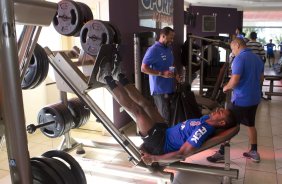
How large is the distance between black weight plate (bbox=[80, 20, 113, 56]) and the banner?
2487 millimetres

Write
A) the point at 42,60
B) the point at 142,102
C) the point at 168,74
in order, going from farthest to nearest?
1. the point at 168,74
2. the point at 142,102
3. the point at 42,60

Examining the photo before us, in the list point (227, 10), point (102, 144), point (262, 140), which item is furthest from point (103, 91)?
point (227, 10)

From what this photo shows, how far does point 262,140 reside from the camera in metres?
4.07

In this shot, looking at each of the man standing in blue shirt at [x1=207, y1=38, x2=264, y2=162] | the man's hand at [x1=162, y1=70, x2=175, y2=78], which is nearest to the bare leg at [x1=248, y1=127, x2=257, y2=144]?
the man standing in blue shirt at [x1=207, y1=38, x2=264, y2=162]

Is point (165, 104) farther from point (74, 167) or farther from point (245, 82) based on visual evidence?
point (74, 167)

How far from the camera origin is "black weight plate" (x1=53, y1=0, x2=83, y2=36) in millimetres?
2543

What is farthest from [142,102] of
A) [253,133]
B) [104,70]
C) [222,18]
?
[222,18]

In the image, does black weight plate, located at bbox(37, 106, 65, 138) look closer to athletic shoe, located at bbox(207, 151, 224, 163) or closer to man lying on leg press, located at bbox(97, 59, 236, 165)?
man lying on leg press, located at bbox(97, 59, 236, 165)

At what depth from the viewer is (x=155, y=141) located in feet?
8.67

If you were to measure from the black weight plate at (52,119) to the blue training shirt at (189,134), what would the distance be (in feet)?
3.39

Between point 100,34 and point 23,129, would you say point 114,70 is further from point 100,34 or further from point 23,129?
point 23,129

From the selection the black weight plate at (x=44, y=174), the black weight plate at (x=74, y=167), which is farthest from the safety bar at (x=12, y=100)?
the black weight plate at (x=74, y=167)

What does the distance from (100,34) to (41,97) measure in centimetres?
243

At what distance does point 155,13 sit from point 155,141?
139 inches
